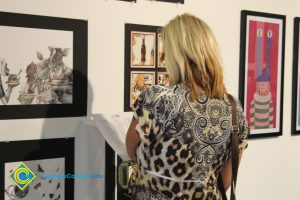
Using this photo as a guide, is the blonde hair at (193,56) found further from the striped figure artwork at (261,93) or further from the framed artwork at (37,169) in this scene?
the striped figure artwork at (261,93)

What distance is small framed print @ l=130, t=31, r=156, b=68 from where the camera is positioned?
2105 mm

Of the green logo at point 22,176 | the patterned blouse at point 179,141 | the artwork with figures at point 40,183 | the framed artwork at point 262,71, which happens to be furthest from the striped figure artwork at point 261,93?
the green logo at point 22,176

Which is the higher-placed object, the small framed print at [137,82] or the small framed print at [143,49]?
the small framed print at [143,49]

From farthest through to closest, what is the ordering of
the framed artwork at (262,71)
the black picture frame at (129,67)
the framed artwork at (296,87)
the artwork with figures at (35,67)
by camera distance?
the framed artwork at (296,87)
the framed artwork at (262,71)
the black picture frame at (129,67)
the artwork with figures at (35,67)

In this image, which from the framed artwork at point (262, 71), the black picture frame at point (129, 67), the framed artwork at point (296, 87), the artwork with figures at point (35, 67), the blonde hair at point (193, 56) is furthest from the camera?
the framed artwork at point (296, 87)

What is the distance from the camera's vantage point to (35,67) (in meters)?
1.85

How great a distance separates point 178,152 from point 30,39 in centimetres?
91

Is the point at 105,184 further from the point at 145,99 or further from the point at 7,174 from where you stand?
the point at 145,99

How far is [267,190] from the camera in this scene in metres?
2.74

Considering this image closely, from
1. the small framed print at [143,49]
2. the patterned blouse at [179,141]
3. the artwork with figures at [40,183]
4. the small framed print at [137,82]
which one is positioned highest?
the small framed print at [143,49]

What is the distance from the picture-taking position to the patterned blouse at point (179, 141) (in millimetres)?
1387

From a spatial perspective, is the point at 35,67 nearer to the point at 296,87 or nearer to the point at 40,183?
the point at 40,183

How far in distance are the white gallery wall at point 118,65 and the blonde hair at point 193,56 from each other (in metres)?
0.66

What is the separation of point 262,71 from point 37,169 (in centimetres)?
156
